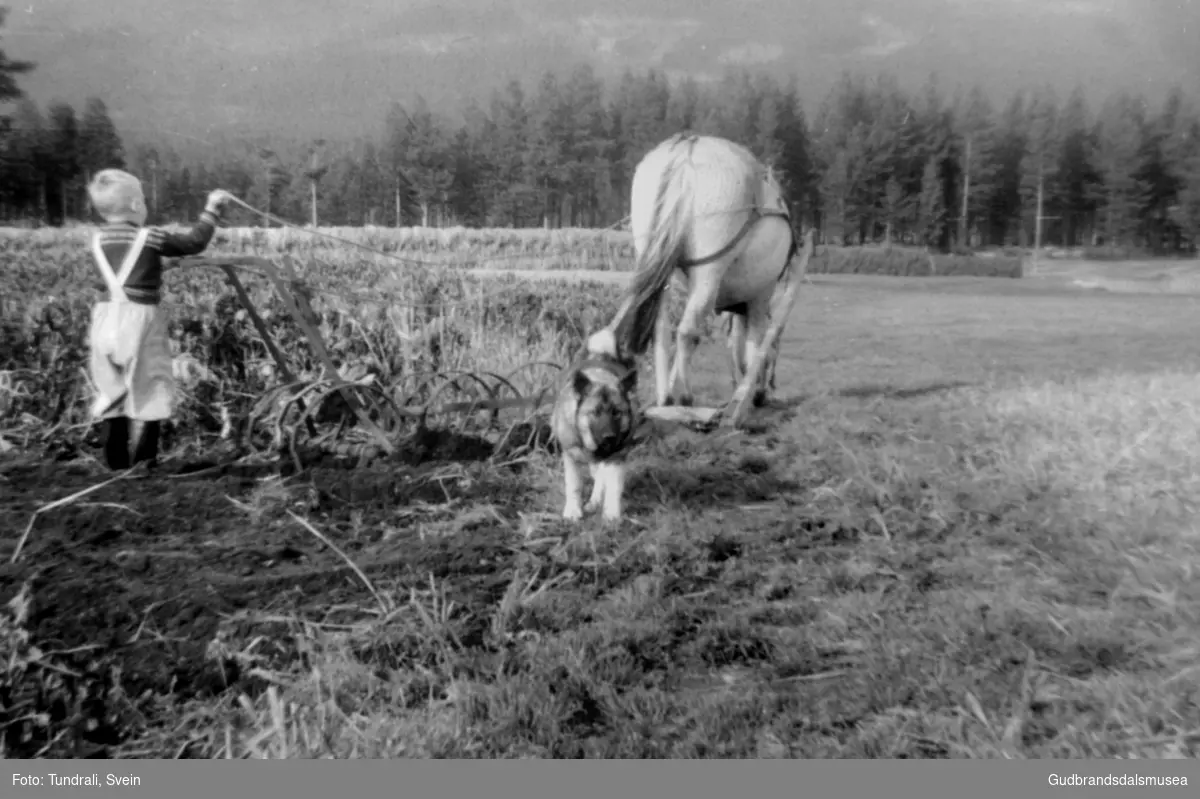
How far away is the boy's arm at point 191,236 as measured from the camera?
127 inches

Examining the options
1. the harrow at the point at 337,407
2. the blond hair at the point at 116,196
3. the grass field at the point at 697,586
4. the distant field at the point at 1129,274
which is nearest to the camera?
the grass field at the point at 697,586

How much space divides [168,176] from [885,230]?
3.40 m

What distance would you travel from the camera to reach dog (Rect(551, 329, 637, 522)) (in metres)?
2.90

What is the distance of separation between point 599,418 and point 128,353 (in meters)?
1.93

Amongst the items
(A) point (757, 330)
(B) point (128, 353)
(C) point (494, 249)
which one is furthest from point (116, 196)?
(A) point (757, 330)

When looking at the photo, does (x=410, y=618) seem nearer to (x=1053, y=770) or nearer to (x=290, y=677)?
(x=290, y=677)

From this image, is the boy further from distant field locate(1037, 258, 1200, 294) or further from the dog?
distant field locate(1037, 258, 1200, 294)

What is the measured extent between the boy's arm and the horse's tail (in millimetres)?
1640

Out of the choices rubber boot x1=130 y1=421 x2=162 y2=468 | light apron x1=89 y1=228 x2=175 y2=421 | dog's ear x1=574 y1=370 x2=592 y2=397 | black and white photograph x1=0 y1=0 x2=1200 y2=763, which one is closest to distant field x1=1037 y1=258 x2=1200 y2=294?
black and white photograph x1=0 y1=0 x2=1200 y2=763

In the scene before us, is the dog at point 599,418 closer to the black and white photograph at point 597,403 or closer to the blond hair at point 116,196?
the black and white photograph at point 597,403

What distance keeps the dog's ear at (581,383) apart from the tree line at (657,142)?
4.79ft

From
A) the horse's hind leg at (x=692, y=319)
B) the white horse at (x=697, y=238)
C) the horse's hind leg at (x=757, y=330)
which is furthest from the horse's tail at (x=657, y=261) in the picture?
the horse's hind leg at (x=757, y=330)

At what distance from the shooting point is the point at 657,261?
3693 millimetres

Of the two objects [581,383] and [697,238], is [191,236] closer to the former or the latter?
[581,383]
